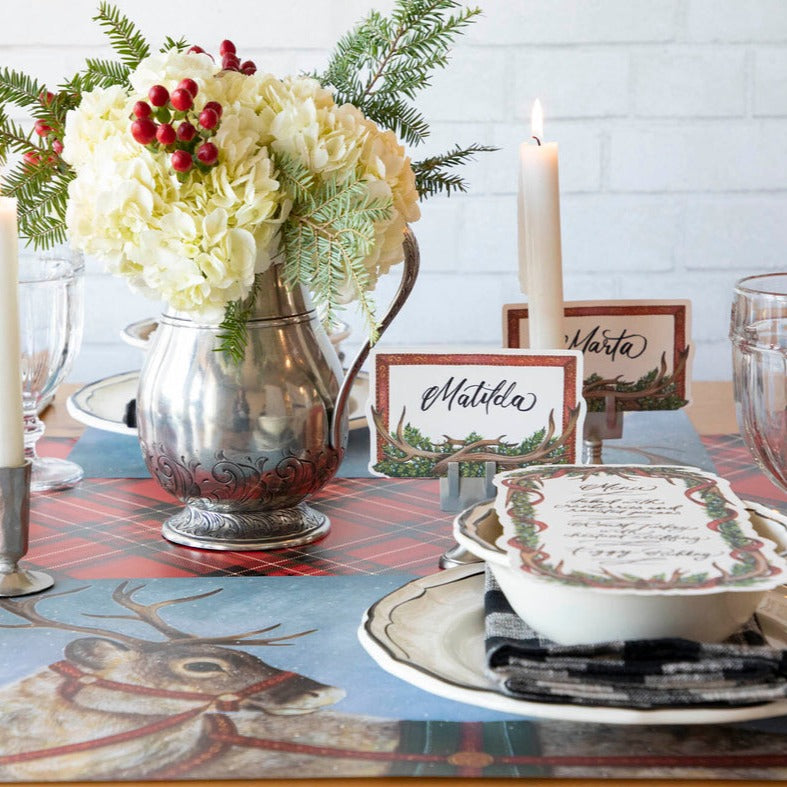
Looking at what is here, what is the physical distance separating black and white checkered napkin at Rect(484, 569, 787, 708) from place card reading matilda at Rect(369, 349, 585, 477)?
0.29 meters

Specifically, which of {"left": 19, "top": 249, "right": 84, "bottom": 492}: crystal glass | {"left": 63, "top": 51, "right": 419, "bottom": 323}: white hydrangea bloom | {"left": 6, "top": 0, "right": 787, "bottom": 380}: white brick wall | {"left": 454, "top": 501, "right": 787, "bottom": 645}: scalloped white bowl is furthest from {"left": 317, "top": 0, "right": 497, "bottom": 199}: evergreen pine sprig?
{"left": 6, "top": 0, "right": 787, "bottom": 380}: white brick wall

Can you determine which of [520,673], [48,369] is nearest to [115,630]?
[520,673]

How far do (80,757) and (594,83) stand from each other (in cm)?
162

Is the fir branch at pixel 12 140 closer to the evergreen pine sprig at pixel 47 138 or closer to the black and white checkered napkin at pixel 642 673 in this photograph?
the evergreen pine sprig at pixel 47 138

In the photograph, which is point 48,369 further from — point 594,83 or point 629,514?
point 594,83

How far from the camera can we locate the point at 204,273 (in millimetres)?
808

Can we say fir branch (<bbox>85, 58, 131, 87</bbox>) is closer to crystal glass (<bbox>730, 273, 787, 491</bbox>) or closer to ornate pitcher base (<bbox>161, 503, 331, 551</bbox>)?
ornate pitcher base (<bbox>161, 503, 331, 551</bbox>)

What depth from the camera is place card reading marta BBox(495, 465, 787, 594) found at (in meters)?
0.59

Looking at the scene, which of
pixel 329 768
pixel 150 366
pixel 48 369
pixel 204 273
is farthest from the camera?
pixel 48 369

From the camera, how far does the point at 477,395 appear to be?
0.88m

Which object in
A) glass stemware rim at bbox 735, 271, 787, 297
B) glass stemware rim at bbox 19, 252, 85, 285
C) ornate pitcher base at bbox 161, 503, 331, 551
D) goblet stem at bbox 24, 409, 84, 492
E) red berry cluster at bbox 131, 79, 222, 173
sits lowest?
ornate pitcher base at bbox 161, 503, 331, 551

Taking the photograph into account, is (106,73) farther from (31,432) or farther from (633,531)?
(633,531)

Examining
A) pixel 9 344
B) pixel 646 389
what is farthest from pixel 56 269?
pixel 646 389

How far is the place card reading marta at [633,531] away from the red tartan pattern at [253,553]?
6.8 inches
